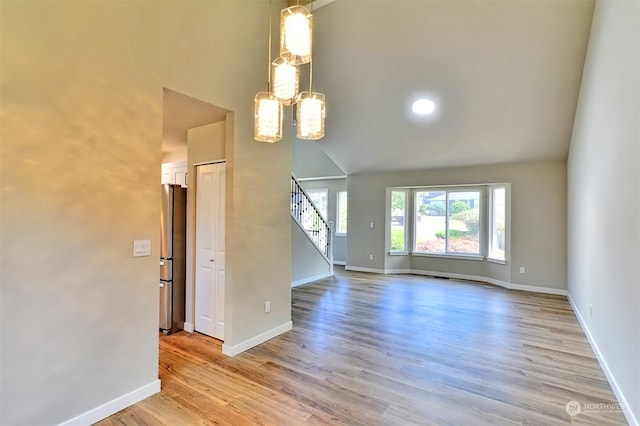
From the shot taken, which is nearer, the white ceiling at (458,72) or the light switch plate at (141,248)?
the light switch plate at (141,248)

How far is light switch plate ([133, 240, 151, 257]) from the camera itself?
8.00ft

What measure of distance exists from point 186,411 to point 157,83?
252cm

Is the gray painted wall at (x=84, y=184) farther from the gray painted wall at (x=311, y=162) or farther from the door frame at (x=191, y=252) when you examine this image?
the gray painted wall at (x=311, y=162)

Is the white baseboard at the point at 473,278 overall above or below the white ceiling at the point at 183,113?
below

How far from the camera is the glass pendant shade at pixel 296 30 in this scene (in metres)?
1.92

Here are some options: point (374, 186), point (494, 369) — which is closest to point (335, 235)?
point (374, 186)

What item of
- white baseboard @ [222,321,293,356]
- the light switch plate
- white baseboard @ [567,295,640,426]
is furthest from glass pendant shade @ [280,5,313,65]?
white baseboard @ [567,295,640,426]

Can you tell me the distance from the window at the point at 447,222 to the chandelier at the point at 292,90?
6072 millimetres

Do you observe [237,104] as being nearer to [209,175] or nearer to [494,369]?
[209,175]

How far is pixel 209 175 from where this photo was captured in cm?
377

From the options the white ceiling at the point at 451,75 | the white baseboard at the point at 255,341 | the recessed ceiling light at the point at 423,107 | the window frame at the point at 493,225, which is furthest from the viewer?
the window frame at the point at 493,225

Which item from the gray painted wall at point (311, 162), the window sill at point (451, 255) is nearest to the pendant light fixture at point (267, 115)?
the window sill at point (451, 255)

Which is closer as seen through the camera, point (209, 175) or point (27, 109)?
point (27, 109)

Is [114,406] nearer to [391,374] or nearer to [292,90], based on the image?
[391,374]
